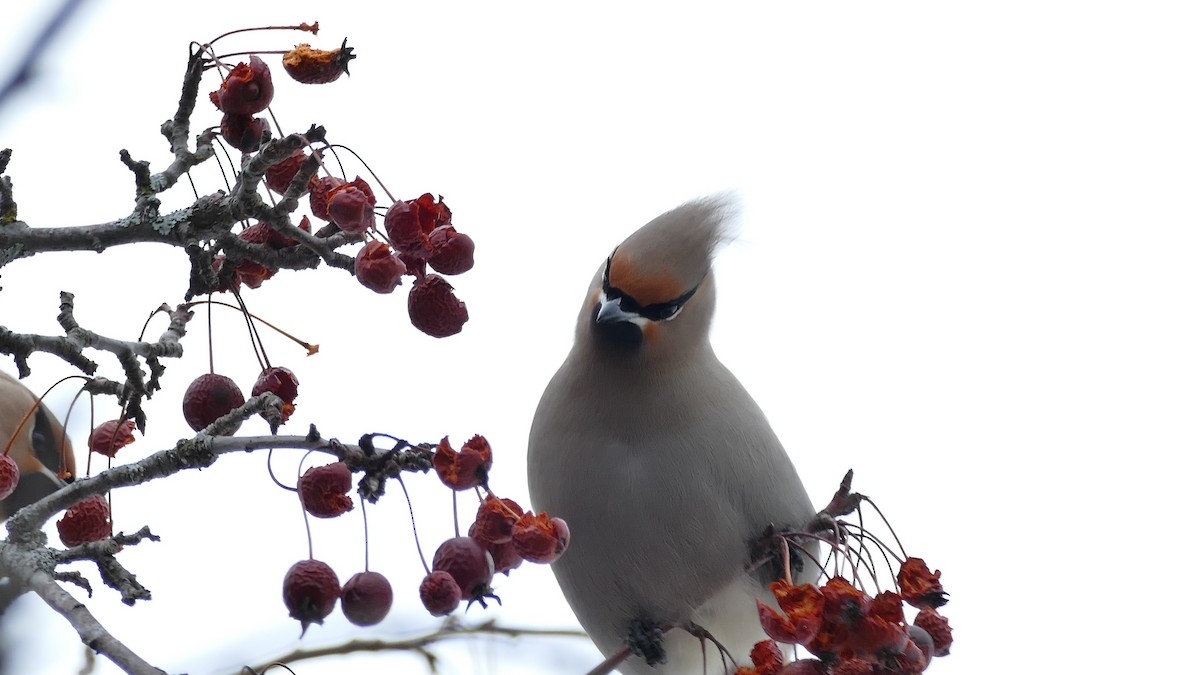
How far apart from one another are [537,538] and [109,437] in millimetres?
666

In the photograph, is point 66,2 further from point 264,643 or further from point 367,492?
point 264,643

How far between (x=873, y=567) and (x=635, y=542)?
2.44 ft

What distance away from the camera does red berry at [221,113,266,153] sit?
1429mm

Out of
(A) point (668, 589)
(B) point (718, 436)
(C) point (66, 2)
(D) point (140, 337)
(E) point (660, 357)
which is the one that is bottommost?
(A) point (668, 589)

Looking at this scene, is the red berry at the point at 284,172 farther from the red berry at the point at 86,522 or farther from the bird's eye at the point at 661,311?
the bird's eye at the point at 661,311

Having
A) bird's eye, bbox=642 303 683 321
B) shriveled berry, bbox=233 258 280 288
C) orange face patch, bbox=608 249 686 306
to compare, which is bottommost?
bird's eye, bbox=642 303 683 321

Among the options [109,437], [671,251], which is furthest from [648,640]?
[109,437]

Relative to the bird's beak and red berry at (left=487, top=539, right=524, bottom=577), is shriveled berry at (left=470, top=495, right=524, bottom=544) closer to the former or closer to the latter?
red berry at (left=487, top=539, right=524, bottom=577)

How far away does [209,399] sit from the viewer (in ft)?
4.85

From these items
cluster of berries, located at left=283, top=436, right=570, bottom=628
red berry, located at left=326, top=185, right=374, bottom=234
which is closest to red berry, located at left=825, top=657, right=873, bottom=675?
cluster of berries, located at left=283, top=436, right=570, bottom=628

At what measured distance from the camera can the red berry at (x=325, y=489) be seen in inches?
52.3

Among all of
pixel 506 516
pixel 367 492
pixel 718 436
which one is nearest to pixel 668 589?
pixel 718 436

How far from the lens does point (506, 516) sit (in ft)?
4.48

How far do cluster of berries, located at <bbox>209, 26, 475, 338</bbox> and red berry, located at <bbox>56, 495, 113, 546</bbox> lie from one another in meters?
0.36
